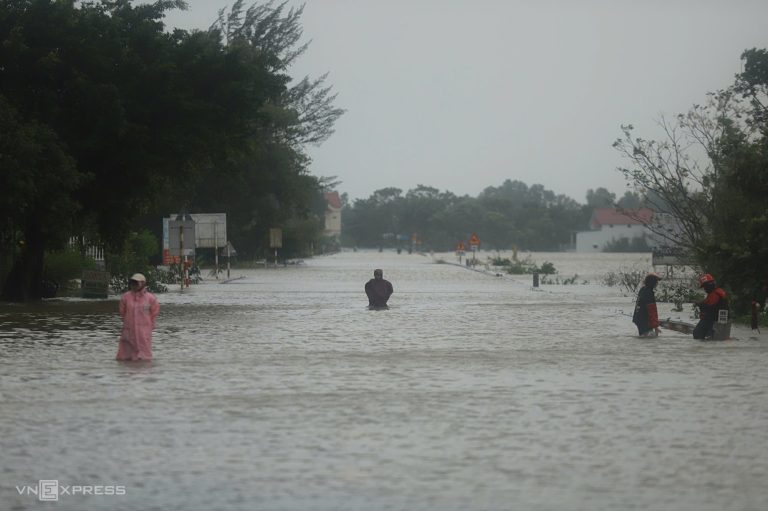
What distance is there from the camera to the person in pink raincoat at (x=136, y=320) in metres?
16.6

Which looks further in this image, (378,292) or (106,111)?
(106,111)

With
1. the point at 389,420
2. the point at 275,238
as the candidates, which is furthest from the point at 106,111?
the point at 275,238

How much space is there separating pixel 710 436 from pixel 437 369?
19.6 feet

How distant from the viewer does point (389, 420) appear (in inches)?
439

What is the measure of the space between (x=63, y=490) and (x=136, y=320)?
8.82m

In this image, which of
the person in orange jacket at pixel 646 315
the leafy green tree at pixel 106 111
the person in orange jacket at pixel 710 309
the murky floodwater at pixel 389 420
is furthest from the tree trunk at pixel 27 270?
the person in orange jacket at pixel 710 309

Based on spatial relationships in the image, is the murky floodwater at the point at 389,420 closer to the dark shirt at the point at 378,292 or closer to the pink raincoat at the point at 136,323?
the pink raincoat at the point at 136,323

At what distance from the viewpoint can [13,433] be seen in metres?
10.4

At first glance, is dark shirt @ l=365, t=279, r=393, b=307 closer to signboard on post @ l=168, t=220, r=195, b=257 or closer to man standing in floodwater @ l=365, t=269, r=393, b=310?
man standing in floodwater @ l=365, t=269, r=393, b=310

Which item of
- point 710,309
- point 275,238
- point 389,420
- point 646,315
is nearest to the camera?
point 389,420

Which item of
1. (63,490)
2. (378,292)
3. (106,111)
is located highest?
(106,111)

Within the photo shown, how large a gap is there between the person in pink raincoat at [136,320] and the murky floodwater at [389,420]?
343 mm

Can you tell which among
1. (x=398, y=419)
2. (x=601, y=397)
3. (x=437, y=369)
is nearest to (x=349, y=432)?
(x=398, y=419)

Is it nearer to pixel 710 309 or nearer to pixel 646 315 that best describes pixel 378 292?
pixel 646 315
